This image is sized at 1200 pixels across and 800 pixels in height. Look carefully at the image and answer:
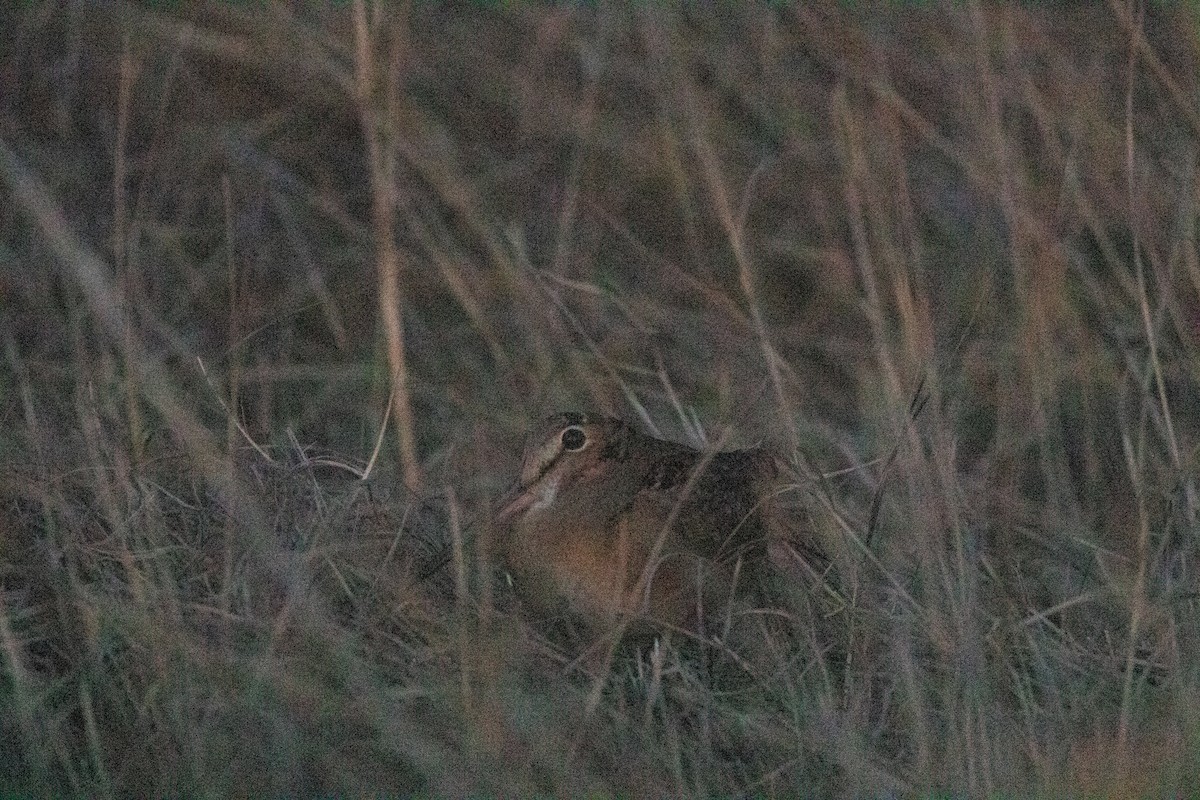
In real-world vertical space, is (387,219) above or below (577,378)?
above

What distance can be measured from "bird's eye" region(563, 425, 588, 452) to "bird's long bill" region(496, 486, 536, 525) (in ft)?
0.33

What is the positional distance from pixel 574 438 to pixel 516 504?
5.9 inches

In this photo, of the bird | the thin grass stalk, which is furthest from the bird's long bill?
the thin grass stalk

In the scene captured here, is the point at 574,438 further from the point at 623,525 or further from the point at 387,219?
the point at 387,219

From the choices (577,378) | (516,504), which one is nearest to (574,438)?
(516,504)

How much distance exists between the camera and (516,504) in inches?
153

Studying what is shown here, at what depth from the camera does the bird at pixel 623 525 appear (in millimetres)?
3750

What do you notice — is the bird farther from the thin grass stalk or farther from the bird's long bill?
the thin grass stalk

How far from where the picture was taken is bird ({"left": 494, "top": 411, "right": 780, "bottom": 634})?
12.3 ft

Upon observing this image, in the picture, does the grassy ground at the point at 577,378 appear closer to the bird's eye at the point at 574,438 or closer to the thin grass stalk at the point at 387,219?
the thin grass stalk at the point at 387,219

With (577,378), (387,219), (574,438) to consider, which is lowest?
(577,378)

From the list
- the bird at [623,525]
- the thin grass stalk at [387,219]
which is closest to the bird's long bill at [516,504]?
the bird at [623,525]

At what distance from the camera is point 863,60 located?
5859 millimetres

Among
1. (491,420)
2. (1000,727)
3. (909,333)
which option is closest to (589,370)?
(491,420)
